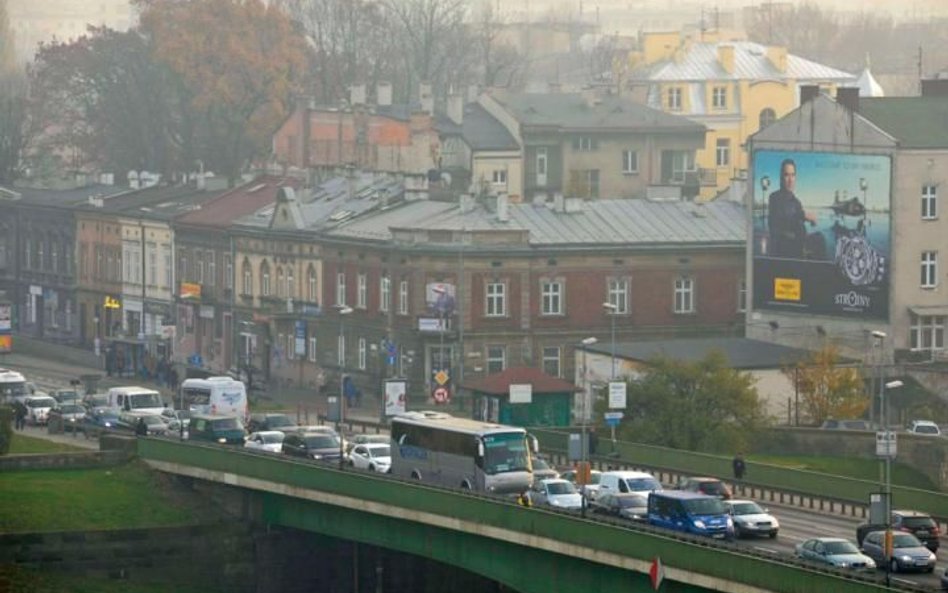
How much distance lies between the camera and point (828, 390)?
281 feet

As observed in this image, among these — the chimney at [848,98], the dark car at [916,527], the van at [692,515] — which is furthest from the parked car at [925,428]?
the van at [692,515]

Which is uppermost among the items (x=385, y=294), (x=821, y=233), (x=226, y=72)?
(x=226, y=72)

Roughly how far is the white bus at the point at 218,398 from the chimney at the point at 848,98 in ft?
65.3

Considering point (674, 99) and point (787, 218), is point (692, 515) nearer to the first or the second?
point (787, 218)

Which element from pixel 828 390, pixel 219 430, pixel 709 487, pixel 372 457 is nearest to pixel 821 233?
pixel 828 390

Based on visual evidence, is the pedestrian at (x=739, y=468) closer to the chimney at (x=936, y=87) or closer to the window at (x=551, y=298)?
the window at (x=551, y=298)

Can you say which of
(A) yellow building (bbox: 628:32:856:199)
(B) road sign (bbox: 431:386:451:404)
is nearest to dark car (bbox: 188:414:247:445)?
(B) road sign (bbox: 431:386:451:404)

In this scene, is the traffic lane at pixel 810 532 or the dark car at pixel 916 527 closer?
the traffic lane at pixel 810 532

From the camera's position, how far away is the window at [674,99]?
484 ft

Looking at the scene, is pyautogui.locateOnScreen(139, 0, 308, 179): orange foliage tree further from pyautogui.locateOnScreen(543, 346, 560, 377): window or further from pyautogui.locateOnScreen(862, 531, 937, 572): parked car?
pyautogui.locateOnScreen(862, 531, 937, 572): parked car

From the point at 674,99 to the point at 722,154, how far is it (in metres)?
8.45

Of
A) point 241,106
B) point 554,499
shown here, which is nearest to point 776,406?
point 554,499

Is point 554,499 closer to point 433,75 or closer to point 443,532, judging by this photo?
point 443,532

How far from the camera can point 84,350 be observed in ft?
373
